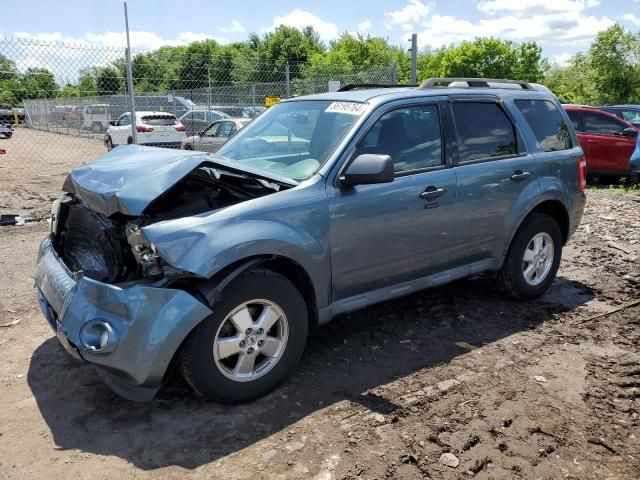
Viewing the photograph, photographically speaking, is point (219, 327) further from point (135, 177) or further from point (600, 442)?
point (600, 442)

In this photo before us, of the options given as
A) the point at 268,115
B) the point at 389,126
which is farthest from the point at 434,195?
the point at 268,115

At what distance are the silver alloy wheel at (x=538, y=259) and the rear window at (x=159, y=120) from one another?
15.8 m

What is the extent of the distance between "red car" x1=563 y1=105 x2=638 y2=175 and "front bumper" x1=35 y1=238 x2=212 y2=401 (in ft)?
37.6

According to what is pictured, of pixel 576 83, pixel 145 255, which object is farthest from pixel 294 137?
pixel 576 83

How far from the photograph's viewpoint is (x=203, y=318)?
119 inches

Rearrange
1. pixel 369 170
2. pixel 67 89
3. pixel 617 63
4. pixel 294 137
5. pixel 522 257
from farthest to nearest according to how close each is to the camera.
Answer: pixel 617 63
pixel 67 89
pixel 522 257
pixel 294 137
pixel 369 170

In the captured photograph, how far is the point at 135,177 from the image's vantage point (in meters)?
3.32

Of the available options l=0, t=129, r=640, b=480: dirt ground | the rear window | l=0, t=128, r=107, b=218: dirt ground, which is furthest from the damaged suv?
the rear window

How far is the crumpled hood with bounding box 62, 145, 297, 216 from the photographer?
3127 millimetres

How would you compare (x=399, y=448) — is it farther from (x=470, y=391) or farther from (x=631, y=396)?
(x=631, y=396)

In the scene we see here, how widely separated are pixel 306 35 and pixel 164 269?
6313cm

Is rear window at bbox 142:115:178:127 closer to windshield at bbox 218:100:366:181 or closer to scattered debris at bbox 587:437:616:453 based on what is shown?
windshield at bbox 218:100:366:181

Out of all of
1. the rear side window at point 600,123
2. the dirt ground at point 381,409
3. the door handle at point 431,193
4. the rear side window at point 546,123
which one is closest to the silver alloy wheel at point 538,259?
the dirt ground at point 381,409

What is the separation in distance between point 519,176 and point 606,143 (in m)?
8.91
